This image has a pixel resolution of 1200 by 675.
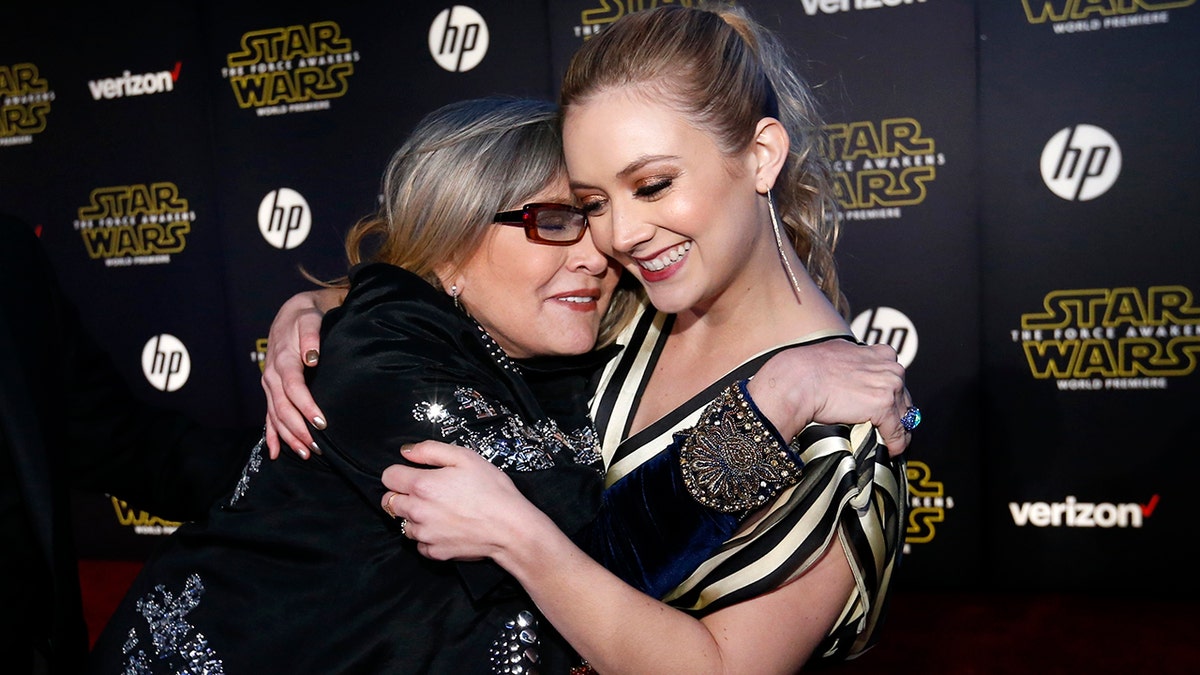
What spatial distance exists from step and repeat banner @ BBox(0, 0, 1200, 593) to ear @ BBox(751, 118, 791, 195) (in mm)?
1234

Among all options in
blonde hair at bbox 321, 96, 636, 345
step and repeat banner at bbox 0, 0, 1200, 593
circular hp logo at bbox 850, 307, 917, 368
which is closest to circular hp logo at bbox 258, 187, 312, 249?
step and repeat banner at bbox 0, 0, 1200, 593

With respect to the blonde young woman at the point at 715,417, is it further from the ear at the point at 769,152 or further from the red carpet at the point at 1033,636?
the red carpet at the point at 1033,636

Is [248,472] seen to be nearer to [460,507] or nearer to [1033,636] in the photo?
[460,507]

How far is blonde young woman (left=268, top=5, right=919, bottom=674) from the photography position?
1.40 metres

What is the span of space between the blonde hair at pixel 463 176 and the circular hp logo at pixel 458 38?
6.97ft

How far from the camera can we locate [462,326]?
165cm

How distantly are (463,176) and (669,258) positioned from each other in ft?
1.36

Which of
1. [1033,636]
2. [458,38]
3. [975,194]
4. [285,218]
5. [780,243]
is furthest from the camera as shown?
[285,218]

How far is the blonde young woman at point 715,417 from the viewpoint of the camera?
140 centimetres

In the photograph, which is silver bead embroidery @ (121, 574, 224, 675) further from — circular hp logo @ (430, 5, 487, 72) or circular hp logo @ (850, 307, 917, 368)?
circular hp logo @ (430, 5, 487, 72)

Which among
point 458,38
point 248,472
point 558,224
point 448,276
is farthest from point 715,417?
point 458,38

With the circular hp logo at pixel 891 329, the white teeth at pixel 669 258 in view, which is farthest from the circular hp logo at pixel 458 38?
the white teeth at pixel 669 258

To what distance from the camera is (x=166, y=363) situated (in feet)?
14.7

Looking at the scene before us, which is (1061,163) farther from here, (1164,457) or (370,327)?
(370,327)
